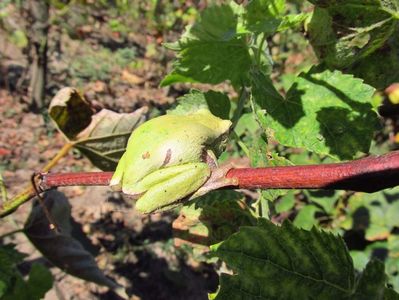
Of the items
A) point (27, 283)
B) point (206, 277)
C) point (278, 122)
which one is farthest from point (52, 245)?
point (206, 277)

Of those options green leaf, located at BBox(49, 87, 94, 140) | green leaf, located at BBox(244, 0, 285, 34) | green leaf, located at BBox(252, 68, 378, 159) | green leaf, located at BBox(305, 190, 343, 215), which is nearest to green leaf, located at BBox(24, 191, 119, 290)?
green leaf, located at BBox(49, 87, 94, 140)

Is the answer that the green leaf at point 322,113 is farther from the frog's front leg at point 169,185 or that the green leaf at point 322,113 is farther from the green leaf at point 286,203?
the green leaf at point 286,203

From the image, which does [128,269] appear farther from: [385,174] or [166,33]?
[166,33]

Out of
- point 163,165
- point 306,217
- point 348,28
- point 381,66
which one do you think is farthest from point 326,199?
point 163,165

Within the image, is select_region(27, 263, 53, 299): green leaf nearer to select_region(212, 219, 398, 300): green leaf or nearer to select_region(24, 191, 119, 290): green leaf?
select_region(24, 191, 119, 290): green leaf

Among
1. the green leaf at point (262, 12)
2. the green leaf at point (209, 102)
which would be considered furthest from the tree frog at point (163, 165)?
the green leaf at point (209, 102)
